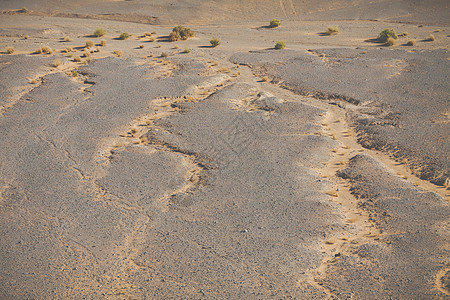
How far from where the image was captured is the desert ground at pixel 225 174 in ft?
23.6

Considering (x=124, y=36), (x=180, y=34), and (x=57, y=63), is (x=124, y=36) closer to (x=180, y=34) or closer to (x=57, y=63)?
(x=180, y=34)

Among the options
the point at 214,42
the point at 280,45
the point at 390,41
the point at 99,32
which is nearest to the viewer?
the point at 280,45

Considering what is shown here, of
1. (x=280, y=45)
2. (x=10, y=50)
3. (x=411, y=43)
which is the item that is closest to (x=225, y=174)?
(x=280, y=45)

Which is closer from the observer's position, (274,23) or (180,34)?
(180,34)

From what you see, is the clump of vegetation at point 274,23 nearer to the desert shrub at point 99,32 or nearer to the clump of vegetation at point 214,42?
the clump of vegetation at point 214,42

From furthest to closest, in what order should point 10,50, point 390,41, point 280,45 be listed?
point 390,41, point 280,45, point 10,50

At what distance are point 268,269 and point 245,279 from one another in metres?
0.51

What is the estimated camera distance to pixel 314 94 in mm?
15891

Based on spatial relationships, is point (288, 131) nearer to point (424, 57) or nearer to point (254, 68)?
Result: point (254, 68)

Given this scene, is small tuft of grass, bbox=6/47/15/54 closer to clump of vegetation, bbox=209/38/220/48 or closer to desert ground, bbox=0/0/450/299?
desert ground, bbox=0/0/450/299

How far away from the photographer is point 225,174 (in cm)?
1033

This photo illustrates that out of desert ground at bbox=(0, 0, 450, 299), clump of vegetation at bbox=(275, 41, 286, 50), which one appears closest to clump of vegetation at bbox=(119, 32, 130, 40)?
desert ground at bbox=(0, 0, 450, 299)

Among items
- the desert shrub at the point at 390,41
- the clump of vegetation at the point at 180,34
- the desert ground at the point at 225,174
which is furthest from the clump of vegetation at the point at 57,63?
the desert shrub at the point at 390,41

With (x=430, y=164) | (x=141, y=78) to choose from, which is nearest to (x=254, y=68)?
(x=141, y=78)
